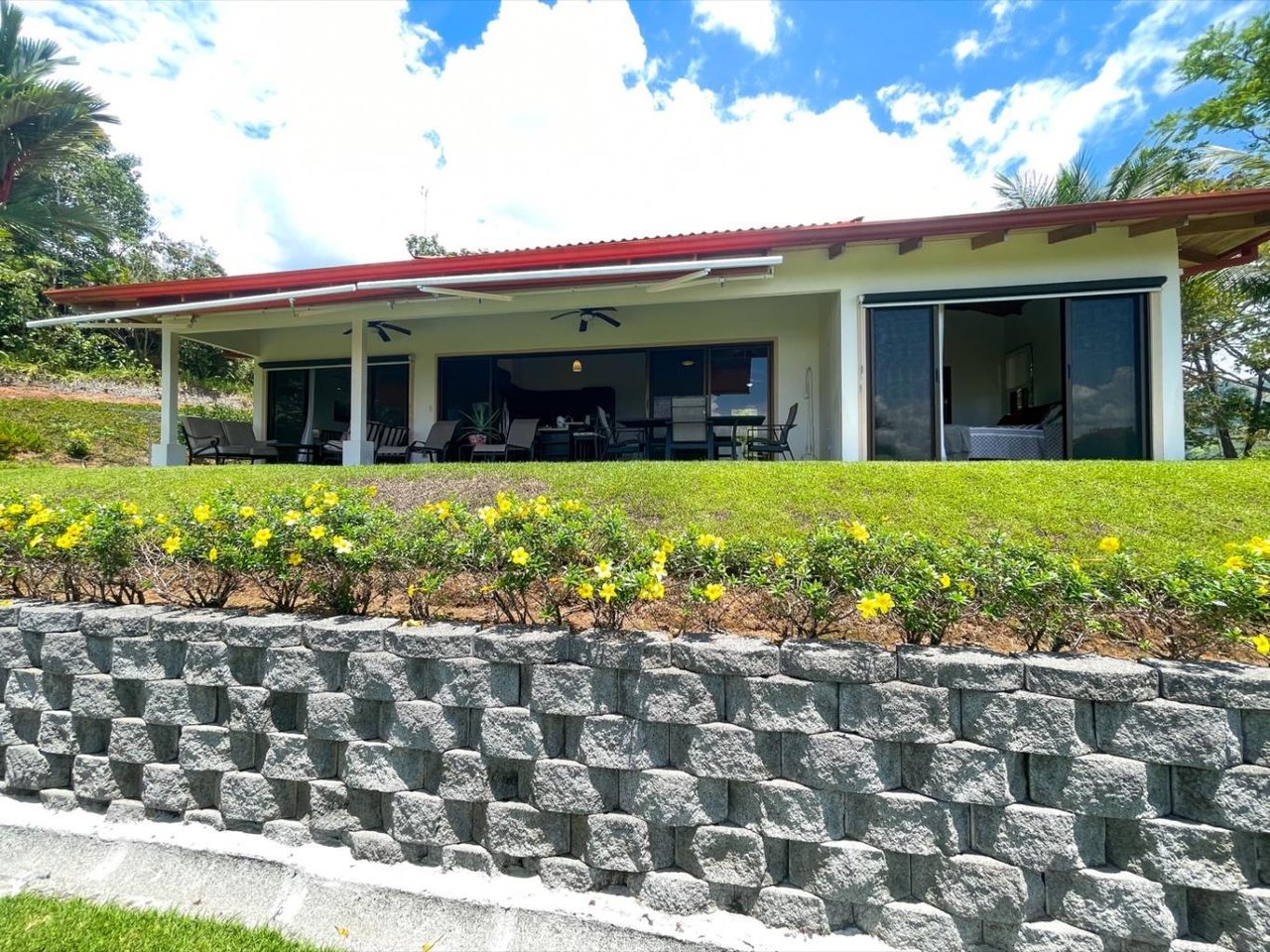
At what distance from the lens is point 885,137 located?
12898mm

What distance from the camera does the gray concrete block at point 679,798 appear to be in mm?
1812

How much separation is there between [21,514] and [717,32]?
10.3 meters

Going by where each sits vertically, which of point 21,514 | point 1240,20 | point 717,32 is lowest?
point 21,514

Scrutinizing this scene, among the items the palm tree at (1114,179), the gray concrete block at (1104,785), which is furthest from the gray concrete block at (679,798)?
the palm tree at (1114,179)

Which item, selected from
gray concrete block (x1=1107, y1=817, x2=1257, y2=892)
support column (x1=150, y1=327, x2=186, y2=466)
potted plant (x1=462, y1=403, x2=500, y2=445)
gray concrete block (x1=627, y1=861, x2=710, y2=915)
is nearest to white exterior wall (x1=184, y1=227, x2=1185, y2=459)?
support column (x1=150, y1=327, x2=186, y2=466)

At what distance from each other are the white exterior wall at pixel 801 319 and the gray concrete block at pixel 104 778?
6.19 m

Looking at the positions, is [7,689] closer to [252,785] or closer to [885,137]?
[252,785]

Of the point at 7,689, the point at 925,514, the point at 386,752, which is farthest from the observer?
the point at 925,514

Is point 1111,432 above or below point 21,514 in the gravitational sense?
above

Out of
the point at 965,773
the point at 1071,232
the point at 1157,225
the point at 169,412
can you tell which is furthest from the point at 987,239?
the point at 169,412

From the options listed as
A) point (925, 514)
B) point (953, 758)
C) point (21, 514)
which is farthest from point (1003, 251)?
point (21, 514)

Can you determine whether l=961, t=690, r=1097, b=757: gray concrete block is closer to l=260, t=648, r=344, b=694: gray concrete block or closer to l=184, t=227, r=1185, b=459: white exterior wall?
l=260, t=648, r=344, b=694: gray concrete block

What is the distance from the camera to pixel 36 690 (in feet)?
7.79

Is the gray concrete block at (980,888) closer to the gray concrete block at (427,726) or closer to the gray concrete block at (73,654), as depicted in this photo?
the gray concrete block at (427,726)
